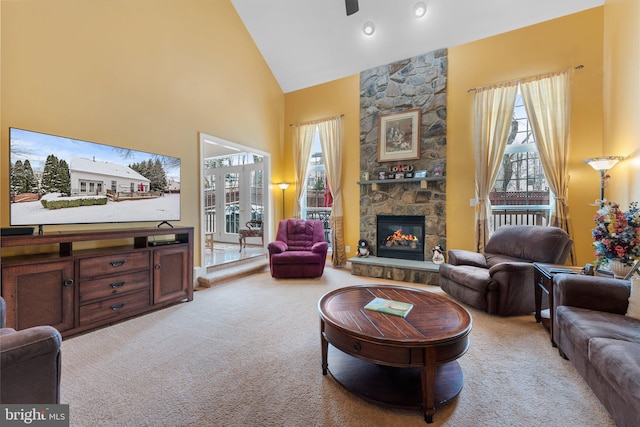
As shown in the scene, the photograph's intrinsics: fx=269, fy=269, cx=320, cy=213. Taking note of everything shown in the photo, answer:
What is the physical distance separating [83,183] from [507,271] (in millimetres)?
4550

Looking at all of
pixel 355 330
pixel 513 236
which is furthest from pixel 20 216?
pixel 513 236

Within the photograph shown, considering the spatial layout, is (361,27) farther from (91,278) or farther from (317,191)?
(91,278)

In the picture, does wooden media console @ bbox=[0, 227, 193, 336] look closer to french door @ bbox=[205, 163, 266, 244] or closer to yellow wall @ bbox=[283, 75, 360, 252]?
yellow wall @ bbox=[283, 75, 360, 252]

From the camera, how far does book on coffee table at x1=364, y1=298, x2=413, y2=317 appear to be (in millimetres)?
1853

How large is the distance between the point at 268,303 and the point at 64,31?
143 inches

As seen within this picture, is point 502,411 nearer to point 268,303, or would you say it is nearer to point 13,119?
point 268,303

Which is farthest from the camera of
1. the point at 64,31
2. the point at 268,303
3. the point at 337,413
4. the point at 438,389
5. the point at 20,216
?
the point at 268,303

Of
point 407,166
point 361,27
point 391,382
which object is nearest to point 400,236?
point 407,166

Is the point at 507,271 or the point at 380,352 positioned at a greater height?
the point at 507,271

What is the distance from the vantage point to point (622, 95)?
3053mm

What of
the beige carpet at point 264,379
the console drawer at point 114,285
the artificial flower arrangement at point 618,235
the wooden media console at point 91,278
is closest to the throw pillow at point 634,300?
the artificial flower arrangement at point 618,235

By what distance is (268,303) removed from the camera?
3334 millimetres

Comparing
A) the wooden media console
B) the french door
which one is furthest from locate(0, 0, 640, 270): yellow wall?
the french door

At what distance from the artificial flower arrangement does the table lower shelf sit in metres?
1.60
